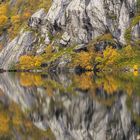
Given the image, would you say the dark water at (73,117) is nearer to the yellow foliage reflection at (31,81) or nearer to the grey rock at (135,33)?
the yellow foliage reflection at (31,81)

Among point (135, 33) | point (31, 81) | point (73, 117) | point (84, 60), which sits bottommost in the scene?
point (84, 60)

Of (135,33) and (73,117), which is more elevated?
(73,117)

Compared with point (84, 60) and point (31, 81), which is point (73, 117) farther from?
point (84, 60)

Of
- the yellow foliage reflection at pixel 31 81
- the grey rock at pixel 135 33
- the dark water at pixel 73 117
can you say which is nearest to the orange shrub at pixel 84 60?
the grey rock at pixel 135 33

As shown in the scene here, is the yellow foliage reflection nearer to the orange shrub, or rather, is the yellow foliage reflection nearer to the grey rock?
the orange shrub

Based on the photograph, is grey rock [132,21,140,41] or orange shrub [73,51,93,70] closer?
orange shrub [73,51,93,70]

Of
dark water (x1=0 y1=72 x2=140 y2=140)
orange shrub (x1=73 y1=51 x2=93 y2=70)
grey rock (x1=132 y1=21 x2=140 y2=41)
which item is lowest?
orange shrub (x1=73 y1=51 x2=93 y2=70)

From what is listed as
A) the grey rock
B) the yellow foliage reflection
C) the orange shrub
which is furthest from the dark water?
the grey rock

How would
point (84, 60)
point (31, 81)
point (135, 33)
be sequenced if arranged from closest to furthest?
point (31, 81) < point (84, 60) < point (135, 33)

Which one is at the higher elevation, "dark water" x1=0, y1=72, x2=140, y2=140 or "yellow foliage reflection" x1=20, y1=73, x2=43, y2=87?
"dark water" x1=0, y1=72, x2=140, y2=140

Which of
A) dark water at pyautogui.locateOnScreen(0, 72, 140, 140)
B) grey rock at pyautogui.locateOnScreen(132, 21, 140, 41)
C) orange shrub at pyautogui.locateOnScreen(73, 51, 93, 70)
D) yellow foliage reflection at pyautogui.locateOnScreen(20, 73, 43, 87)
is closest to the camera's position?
dark water at pyautogui.locateOnScreen(0, 72, 140, 140)

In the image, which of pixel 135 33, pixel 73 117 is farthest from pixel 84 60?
pixel 73 117

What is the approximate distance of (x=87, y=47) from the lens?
195500 millimetres

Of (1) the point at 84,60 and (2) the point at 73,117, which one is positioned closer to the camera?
(2) the point at 73,117
